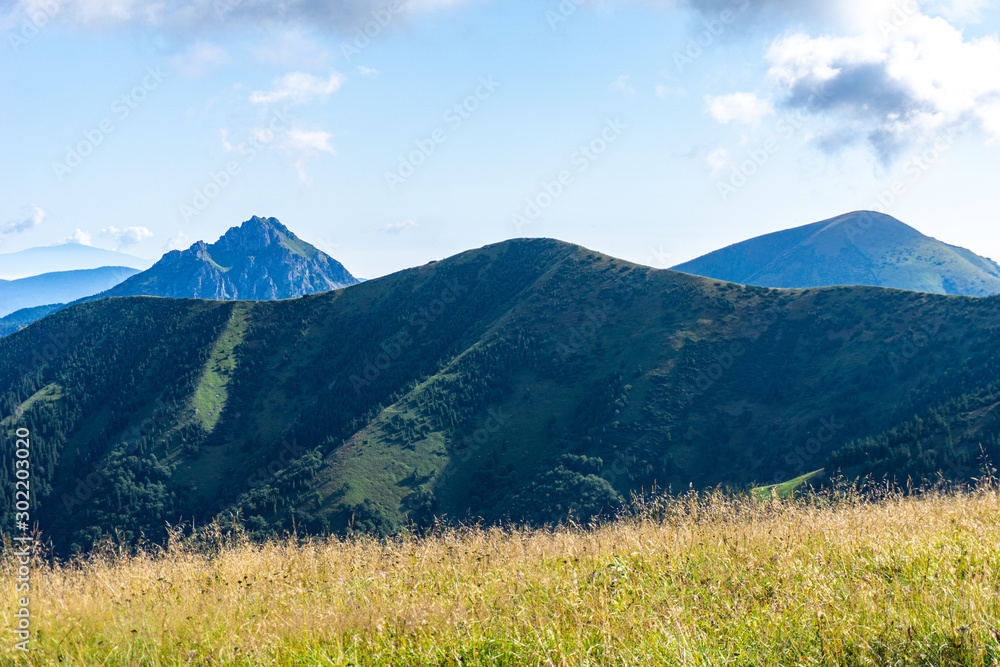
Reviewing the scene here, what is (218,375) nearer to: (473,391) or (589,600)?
(473,391)

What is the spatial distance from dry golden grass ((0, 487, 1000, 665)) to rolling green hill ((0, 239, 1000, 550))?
2731 inches

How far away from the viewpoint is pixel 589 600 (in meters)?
5.15

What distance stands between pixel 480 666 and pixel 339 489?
101 meters

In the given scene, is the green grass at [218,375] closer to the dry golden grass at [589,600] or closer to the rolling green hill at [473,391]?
the rolling green hill at [473,391]

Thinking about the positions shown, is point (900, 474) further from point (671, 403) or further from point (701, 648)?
point (701, 648)

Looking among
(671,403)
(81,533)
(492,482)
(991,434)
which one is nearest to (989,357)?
(991,434)

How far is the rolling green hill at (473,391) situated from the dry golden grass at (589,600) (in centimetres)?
6937

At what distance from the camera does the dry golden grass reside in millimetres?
4090

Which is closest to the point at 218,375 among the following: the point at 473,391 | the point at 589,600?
the point at 473,391

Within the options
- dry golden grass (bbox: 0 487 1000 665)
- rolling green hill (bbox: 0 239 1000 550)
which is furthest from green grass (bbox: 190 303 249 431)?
dry golden grass (bbox: 0 487 1000 665)

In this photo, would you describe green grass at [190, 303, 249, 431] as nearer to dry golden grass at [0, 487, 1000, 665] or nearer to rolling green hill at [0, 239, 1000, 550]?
rolling green hill at [0, 239, 1000, 550]

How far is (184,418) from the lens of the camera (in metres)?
147

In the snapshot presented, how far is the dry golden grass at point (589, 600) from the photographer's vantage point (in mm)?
4090

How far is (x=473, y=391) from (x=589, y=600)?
395ft
